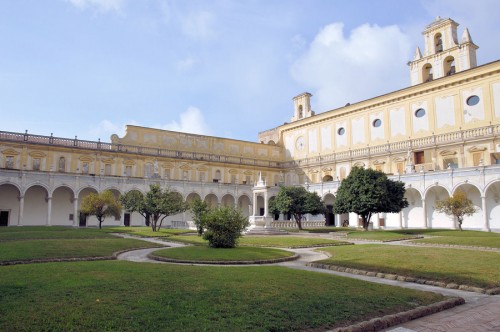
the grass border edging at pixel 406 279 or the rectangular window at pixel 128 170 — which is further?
the rectangular window at pixel 128 170

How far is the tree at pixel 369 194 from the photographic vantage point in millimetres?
30484

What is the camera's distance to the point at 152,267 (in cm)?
1007

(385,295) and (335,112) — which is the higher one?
(335,112)

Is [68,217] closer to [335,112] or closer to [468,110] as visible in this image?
[335,112]

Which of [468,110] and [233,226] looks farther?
[468,110]

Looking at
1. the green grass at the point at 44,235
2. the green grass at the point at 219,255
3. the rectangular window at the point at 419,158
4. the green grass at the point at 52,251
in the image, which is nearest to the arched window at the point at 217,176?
the rectangular window at the point at 419,158

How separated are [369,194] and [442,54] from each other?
26075mm

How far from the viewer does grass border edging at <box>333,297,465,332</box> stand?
5562mm

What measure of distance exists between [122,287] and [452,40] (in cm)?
5000

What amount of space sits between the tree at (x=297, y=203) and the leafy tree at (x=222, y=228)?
20.8 metres

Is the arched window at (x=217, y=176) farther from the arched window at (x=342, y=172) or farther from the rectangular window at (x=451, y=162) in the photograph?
the rectangular window at (x=451, y=162)

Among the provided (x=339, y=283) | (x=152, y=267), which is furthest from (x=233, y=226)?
(x=339, y=283)

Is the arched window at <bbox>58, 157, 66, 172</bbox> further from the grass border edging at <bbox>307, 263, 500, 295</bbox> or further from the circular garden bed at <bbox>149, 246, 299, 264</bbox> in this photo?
the grass border edging at <bbox>307, 263, 500, 295</bbox>

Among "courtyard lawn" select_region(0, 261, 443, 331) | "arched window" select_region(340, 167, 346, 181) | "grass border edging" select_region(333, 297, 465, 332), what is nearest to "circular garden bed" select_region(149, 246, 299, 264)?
"courtyard lawn" select_region(0, 261, 443, 331)
